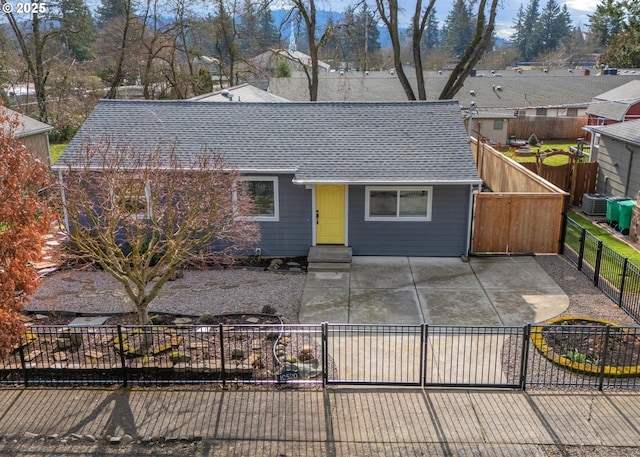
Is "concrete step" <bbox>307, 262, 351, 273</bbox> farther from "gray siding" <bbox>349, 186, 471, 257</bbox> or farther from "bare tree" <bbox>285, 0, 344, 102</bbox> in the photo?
"bare tree" <bbox>285, 0, 344, 102</bbox>

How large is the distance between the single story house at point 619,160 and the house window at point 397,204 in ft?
28.5

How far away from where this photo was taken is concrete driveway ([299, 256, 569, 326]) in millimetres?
11953

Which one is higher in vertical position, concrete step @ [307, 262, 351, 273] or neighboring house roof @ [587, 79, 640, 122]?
neighboring house roof @ [587, 79, 640, 122]

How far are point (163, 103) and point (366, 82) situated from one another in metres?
29.0

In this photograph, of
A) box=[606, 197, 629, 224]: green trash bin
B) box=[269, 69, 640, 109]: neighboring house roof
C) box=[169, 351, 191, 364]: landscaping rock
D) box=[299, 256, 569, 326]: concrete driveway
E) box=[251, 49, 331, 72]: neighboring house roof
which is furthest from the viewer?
box=[269, 69, 640, 109]: neighboring house roof

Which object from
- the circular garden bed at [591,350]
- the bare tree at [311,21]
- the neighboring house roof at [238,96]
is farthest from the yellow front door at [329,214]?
the bare tree at [311,21]

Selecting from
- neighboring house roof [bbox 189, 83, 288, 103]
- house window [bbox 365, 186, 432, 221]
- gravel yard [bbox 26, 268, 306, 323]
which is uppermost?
neighboring house roof [bbox 189, 83, 288, 103]

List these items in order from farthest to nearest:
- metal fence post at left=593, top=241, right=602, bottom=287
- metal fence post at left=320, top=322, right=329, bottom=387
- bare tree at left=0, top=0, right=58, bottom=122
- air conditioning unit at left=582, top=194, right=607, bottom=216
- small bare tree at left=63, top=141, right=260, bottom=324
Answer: bare tree at left=0, top=0, right=58, bottom=122, air conditioning unit at left=582, top=194, right=607, bottom=216, metal fence post at left=593, top=241, right=602, bottom=287, small bare tree at left=63, top=141, right=260, bottom=324, metal fence post at left=320, top=322, right=329, bottom=387

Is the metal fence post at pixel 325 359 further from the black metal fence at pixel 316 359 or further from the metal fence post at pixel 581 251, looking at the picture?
the metal fence post at pixel 581 251

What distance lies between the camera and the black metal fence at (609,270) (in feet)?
39.4

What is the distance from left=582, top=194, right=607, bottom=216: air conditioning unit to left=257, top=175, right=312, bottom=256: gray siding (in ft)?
35.8

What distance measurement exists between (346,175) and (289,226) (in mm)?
2150

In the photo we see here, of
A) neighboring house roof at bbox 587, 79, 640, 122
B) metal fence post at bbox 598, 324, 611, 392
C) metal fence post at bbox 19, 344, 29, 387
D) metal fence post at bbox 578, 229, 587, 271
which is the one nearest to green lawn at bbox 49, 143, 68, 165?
metal fence post at bbox 19, 344, 29, 387

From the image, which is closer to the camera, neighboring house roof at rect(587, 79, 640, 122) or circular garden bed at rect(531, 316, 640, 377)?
circular garden bed at rect(531, 316, 640, 377)
